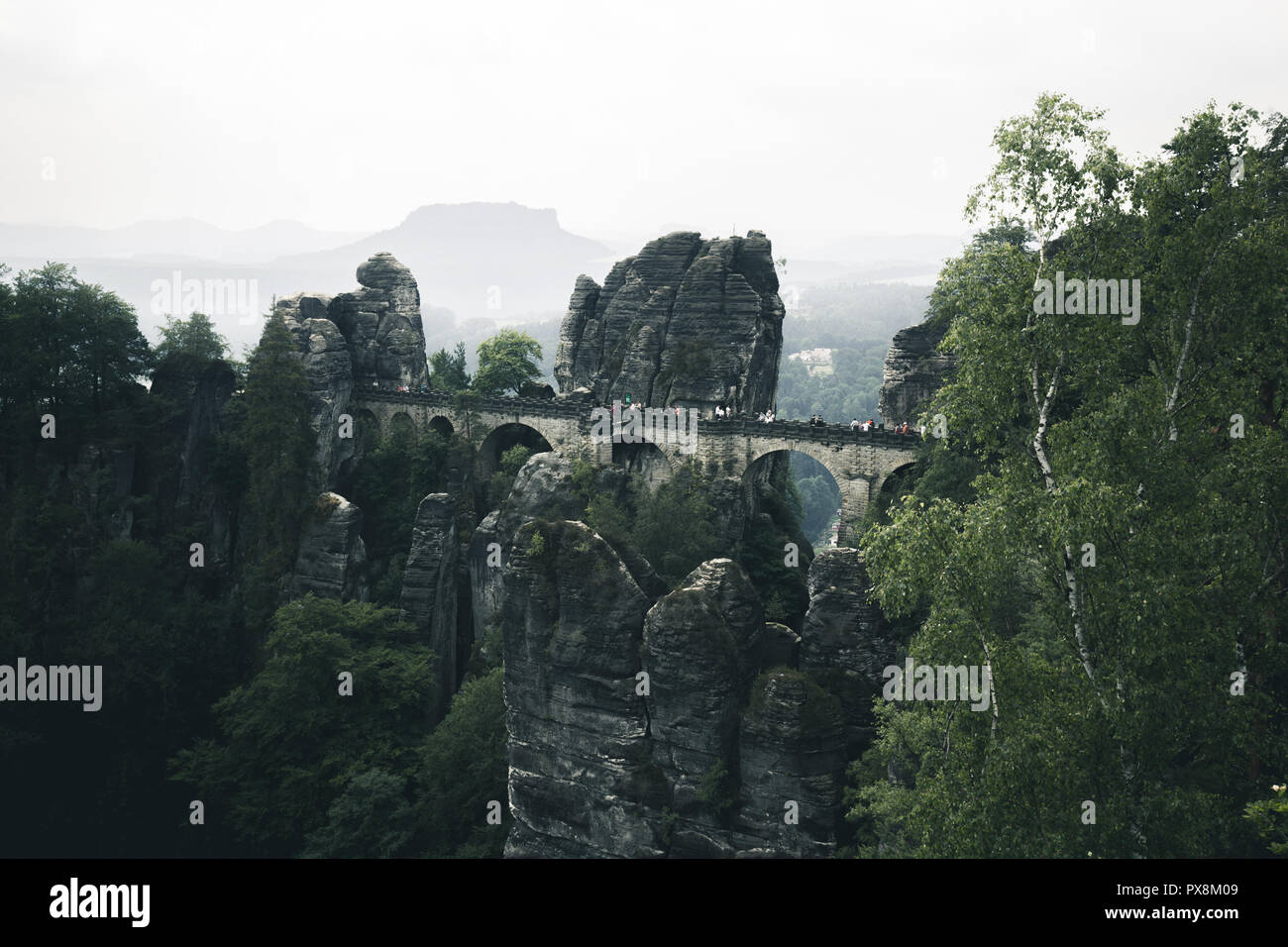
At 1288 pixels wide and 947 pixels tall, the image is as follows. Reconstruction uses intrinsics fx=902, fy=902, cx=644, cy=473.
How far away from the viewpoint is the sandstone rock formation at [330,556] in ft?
141

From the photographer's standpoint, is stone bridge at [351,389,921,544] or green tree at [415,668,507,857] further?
stone bridge at [351,389,921,544]

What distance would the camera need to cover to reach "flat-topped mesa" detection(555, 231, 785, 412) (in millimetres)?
46125

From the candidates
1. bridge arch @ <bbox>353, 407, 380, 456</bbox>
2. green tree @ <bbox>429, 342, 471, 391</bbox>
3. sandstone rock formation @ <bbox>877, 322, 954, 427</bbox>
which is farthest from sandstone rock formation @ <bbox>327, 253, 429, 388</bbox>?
sandstone rock formation @ <bbox>877, 322, 954, 427</bbox>

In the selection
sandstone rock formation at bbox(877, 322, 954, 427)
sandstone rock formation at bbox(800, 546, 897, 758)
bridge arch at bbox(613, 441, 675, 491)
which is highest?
sandstone rock formation at bbox(877, 322, 954, 427)

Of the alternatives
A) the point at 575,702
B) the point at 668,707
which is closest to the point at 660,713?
the point at 668,707

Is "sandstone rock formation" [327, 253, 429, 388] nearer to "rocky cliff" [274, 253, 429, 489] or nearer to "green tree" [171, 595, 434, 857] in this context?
"rocky cliff" [274, 253, 429, 489]

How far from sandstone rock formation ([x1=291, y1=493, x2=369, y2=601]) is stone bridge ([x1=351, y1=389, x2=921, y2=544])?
9554mm

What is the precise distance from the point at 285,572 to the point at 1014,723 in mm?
36659

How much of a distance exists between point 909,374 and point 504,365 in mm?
28312

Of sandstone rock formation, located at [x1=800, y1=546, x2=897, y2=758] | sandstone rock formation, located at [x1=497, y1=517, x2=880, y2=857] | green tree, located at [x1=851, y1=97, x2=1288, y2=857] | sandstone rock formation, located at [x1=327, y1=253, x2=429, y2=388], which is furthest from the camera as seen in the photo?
sandstone rock formation, located at [x1=327, y1=253, x2=429, y2=388]

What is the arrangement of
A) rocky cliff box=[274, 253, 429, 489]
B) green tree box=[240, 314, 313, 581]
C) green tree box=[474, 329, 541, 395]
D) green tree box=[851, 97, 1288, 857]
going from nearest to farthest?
green tree box=[851, 97, 1288, 857]
green tree box=[240, 314, 313, 581]
rocky cliff box=[274, 253, 429, 489]
green tree box=[474, 329, 541, 395]

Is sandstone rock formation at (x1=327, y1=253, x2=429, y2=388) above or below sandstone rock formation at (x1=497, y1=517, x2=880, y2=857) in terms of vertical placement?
above

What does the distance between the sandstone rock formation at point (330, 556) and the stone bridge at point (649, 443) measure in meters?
9.55
